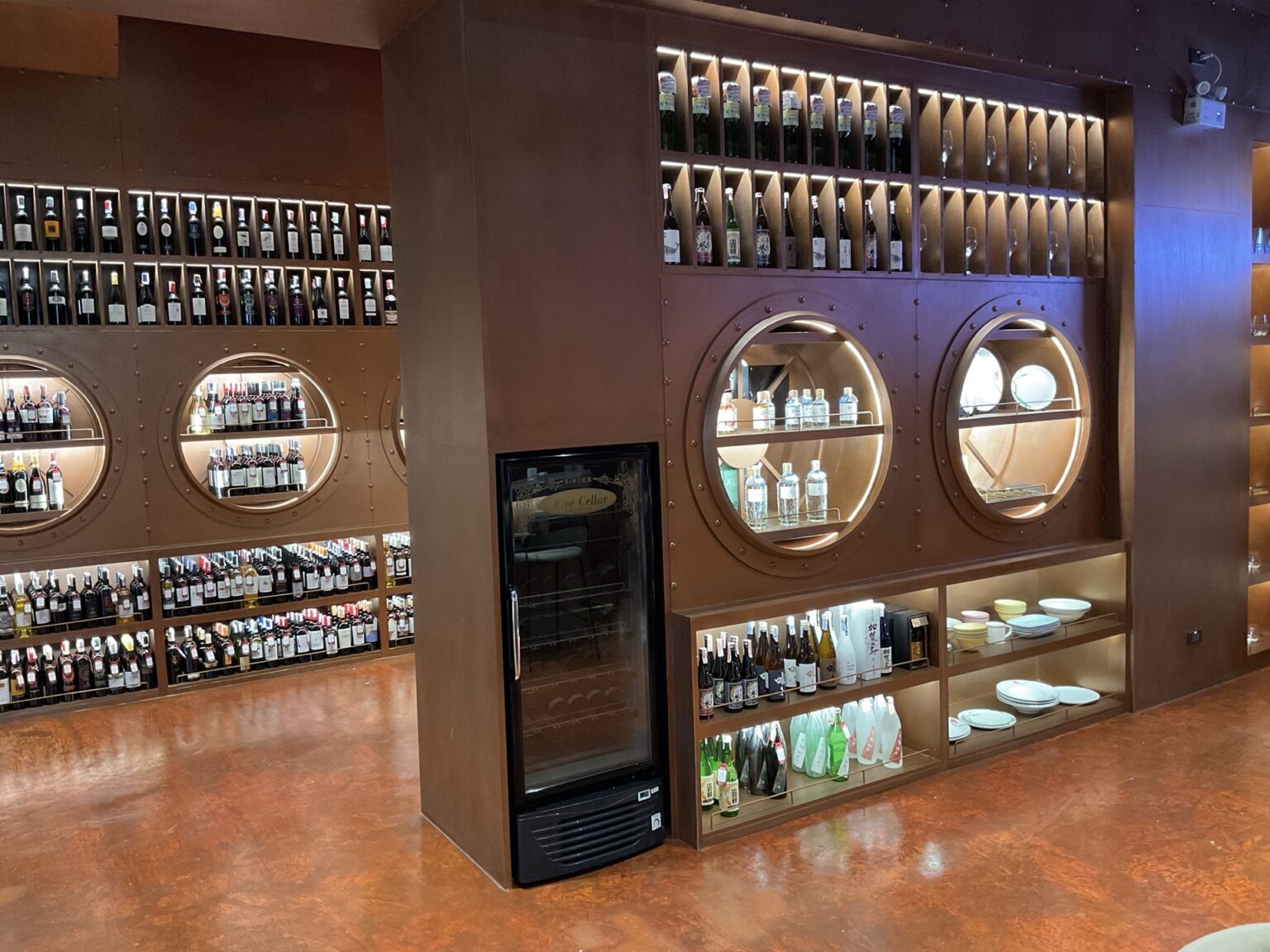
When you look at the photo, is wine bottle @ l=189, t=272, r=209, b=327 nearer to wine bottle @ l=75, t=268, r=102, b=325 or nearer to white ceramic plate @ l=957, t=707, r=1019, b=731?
wine bottle @ l=75, t=268, r=102, b=325

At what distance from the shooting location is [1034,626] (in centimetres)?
Result: 466

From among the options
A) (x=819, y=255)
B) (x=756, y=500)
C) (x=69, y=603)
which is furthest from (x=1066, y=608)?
(x=69, y=603)

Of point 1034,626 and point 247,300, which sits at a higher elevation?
point 247,300

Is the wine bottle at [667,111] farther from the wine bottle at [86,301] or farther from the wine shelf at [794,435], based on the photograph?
the wine bottle at [86,301]

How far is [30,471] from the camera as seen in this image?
5.77m

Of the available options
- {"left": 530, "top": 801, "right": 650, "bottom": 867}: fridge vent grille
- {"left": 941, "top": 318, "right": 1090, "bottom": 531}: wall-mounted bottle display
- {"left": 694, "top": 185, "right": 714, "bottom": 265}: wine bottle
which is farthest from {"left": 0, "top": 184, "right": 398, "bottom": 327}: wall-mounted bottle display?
{"left": 530, "top": 801, "right": 650, "bottom": 867}: fridge vent grille

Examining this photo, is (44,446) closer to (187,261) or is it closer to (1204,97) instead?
(187,261)

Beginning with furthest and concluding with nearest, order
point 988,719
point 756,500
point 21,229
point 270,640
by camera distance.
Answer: point 270,640, point 21,229, point 988,719, point 756,500

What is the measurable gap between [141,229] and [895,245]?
13.8ft

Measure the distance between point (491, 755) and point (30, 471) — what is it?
388 centimetres

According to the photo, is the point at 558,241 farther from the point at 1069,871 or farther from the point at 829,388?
the point at 1069,871

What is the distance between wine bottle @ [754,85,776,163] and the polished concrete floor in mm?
2485

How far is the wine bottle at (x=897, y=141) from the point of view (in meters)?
4.27

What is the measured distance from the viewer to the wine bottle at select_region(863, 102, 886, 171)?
4.23 metres
